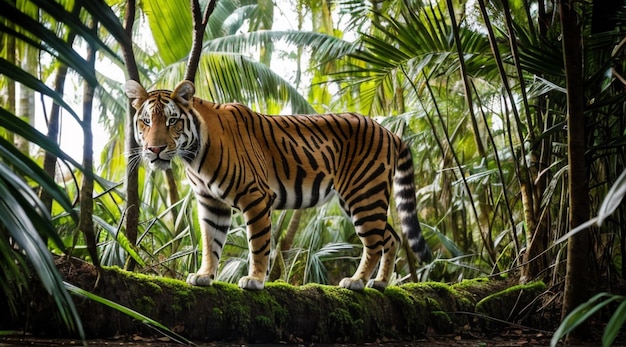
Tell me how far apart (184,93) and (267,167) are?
0.83 meters

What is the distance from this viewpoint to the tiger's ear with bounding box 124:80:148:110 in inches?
175

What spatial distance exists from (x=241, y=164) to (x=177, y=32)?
6.65 meters

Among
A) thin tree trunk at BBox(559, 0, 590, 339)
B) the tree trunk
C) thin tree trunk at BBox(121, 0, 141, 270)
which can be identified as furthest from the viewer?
thin tree trunk at BBox(121, 0, 141, 270)

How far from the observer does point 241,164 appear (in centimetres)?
454

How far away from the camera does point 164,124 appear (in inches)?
171

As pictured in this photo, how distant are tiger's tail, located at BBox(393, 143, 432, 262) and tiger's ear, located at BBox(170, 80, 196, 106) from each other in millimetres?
1877

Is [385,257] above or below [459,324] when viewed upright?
above

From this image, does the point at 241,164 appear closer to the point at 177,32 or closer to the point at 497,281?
the point at 497,281

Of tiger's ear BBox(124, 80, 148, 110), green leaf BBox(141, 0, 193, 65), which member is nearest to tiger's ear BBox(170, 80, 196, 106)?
tiger's ear BBox(124, 80, 148, 110)

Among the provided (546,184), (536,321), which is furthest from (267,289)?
(546,184)

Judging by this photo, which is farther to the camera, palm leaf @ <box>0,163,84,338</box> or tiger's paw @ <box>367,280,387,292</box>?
tiger's paw @ <box>367,280,387,292</box>

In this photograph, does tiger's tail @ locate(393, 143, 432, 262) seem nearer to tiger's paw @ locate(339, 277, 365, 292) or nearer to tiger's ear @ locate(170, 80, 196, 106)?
tiger's paw @ locate(339, 277, 365, 292)

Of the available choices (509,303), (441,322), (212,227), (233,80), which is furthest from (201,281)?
(233,80)

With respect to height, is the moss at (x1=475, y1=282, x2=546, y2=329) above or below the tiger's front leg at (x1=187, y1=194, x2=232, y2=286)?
below
